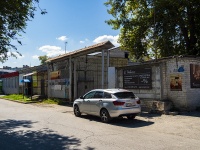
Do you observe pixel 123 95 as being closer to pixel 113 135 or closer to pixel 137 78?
pixel 113 135

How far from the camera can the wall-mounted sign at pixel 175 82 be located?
14.9 metres

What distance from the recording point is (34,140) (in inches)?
354

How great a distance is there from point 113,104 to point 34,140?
444 cm

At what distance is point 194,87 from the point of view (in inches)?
589

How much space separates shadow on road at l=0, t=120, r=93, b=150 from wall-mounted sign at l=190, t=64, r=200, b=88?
8258 millimetres

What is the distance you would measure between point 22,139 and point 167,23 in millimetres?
18750

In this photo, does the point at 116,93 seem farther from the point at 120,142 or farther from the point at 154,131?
the point at 120,142

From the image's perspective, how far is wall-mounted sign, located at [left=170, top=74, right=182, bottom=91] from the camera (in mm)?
14891

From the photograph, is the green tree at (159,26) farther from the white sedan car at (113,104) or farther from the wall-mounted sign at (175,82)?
the white sedan car at (113,104)

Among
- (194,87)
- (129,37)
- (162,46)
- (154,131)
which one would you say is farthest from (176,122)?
(129,37)

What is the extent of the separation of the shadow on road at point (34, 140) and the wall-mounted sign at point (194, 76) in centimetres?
826

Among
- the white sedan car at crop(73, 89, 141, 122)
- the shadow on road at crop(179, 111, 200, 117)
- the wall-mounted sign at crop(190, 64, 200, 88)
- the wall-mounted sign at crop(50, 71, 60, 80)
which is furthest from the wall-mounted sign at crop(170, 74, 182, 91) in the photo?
the wall-mounted sign at crop(50, 71, 60, 80)

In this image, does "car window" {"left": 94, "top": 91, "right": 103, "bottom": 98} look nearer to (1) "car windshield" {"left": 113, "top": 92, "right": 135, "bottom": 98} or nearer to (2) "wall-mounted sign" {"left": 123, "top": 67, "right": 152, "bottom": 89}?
(1) "car windshield" {"left": 113, "top": 92, "right": 135, "bottom": 98}

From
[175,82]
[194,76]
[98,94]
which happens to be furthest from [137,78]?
[98,94]
